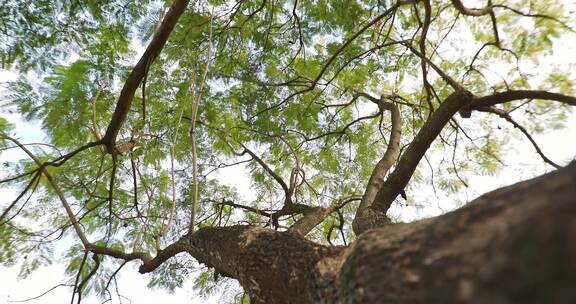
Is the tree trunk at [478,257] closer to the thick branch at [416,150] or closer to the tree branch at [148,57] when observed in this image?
the thick branch at [416,150]

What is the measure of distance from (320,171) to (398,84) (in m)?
1.27

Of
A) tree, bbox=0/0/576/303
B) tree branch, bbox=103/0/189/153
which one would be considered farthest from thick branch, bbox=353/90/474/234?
tree branch, bbox=103/0/189/153

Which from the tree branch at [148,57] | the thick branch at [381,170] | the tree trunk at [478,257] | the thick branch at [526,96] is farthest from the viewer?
the thick branch at [381,170]

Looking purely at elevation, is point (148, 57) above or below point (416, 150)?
above

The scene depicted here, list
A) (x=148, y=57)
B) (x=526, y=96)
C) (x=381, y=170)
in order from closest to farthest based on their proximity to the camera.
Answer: (x=148, y=57) → (x=526, y=96) → (x=381, y=170)

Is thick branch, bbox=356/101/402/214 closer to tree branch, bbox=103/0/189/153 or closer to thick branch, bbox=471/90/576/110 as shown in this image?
thick branch, bbox=471/90/576/110

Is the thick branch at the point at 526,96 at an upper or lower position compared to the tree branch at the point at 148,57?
lower

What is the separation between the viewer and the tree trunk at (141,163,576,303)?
15.1 inches

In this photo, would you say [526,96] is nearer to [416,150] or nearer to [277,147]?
[416,150]

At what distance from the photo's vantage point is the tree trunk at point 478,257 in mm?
384

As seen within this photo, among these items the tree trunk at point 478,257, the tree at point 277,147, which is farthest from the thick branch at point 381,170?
the tree trunk at point 478,257

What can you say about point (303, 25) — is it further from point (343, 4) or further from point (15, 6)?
point (15, 6)

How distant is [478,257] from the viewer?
1.61ft

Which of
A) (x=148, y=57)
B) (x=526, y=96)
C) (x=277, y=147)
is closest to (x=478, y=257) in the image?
(x=148, y=57)
